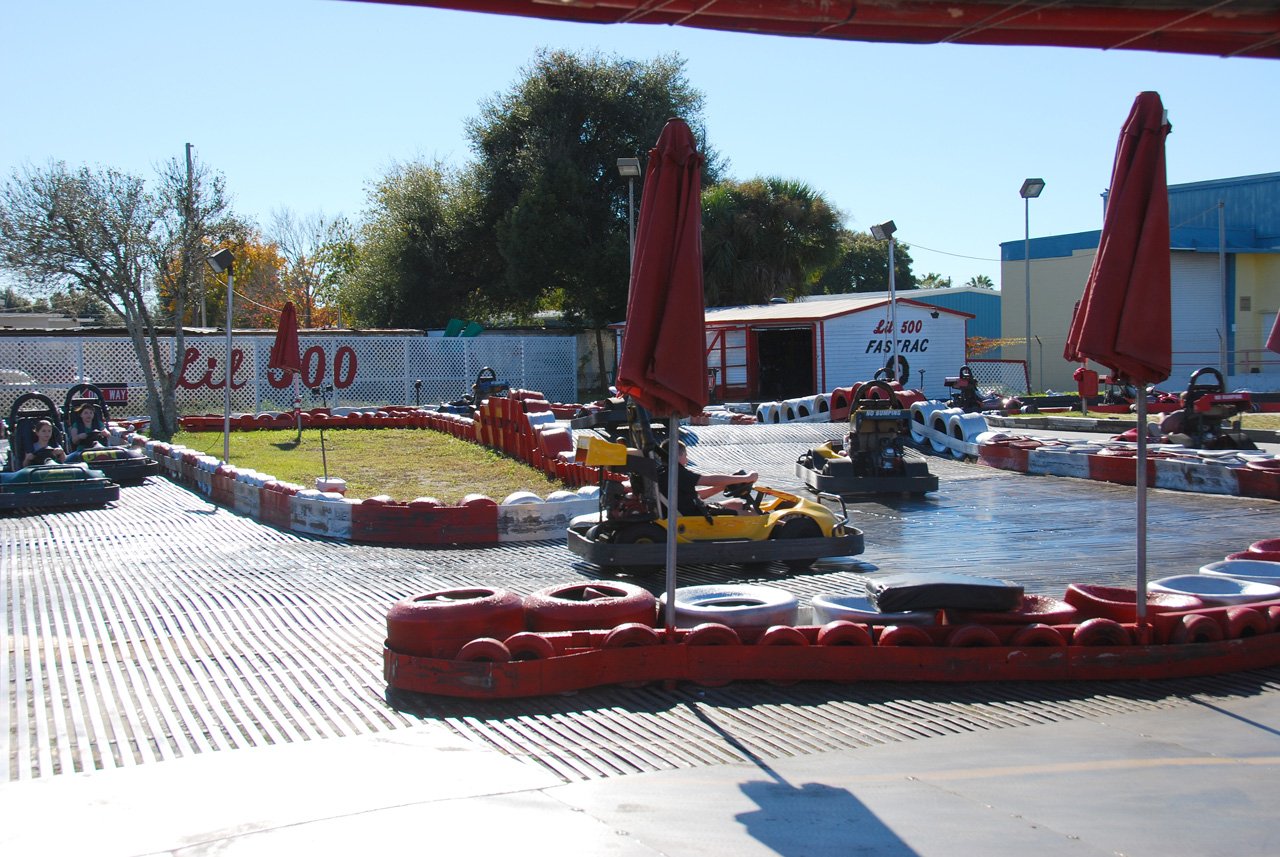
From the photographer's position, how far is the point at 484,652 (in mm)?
4746

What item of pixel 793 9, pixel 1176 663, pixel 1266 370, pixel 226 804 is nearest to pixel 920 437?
pixel 1176 663

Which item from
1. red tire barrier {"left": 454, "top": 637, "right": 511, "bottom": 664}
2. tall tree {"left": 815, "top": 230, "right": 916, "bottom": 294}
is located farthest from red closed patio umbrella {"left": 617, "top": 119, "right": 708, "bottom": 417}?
tall tree {"left": 815, "top": 230, "right": 916, "bottom": 294}

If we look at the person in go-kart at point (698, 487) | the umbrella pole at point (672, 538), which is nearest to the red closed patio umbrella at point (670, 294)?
the umbrella pole at point (672, 538)

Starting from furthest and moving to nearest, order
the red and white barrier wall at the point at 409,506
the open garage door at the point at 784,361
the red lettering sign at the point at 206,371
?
the open garage door at the point at 784,361, the red lettering sign at the point at 206,371, the red and white barrier wall at the point at 409,506

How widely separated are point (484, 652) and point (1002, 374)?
31.1 m

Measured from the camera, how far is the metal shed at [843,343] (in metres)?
29.9

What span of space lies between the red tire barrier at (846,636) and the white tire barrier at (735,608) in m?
0.50

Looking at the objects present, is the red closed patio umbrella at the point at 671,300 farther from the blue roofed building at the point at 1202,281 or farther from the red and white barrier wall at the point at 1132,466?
the blue roofed building at the point at 1202,281

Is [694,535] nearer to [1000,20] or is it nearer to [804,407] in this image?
[1000,20]

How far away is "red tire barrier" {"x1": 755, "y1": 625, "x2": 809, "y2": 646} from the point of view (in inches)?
196

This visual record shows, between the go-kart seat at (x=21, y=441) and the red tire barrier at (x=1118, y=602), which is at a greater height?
the go-kart seat at (x=21, y=441)

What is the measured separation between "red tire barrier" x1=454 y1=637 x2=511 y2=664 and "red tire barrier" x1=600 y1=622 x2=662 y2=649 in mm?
504

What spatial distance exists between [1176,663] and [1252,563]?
5.73ft

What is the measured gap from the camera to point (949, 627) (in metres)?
5.12
